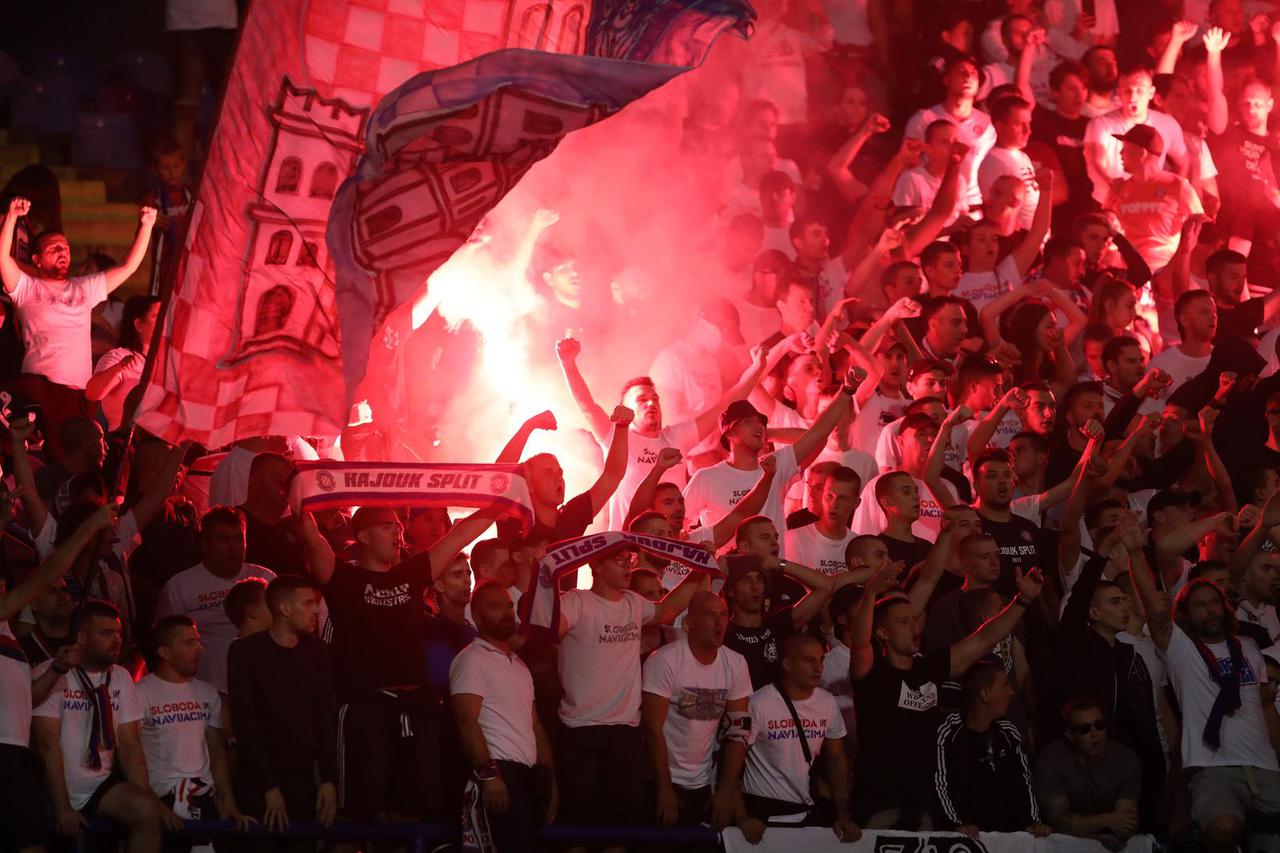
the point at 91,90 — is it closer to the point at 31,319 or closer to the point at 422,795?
the point at 31,319

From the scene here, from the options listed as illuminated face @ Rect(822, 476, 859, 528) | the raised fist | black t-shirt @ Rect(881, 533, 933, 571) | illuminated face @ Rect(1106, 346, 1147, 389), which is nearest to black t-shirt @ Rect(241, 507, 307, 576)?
the raised fist

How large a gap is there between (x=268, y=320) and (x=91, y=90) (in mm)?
7331

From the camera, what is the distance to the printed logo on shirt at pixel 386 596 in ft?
25.5

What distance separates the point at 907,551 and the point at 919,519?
2.43 feet

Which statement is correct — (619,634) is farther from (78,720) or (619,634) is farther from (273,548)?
(78,720)

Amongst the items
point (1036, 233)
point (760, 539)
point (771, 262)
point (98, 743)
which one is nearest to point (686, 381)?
point (771, 262)

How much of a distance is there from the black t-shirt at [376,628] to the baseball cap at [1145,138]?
7.91 m

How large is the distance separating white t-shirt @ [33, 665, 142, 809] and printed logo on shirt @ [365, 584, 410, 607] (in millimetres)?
1072

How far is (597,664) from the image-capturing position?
795 centimetres

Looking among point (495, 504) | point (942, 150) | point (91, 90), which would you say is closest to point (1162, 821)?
point (495, 504)

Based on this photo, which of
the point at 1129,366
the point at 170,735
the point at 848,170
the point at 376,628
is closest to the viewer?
the point at 170,735

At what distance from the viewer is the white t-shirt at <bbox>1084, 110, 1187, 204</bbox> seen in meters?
14.0

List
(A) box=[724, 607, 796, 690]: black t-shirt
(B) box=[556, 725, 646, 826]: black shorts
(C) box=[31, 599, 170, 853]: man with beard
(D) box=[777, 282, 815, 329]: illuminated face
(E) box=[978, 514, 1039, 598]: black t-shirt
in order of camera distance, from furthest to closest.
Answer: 1. (D) box=[777, 282, 815, 329]: illuminated face
2. (E) box=[978, 514, 1039, 598]: black t-shirt
3. (A) box=[724, 607, 796, 690]: black t-shirt
4. (B) box=[556, 725, 646, 826]: black shorts
5. (C) box=[31, 599, 170, 853]: man with beard

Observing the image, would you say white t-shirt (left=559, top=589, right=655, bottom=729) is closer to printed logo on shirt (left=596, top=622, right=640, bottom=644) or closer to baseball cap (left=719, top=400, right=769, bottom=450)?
printed logo on shirt (left=596, top=622, right=640, bottom=644)
